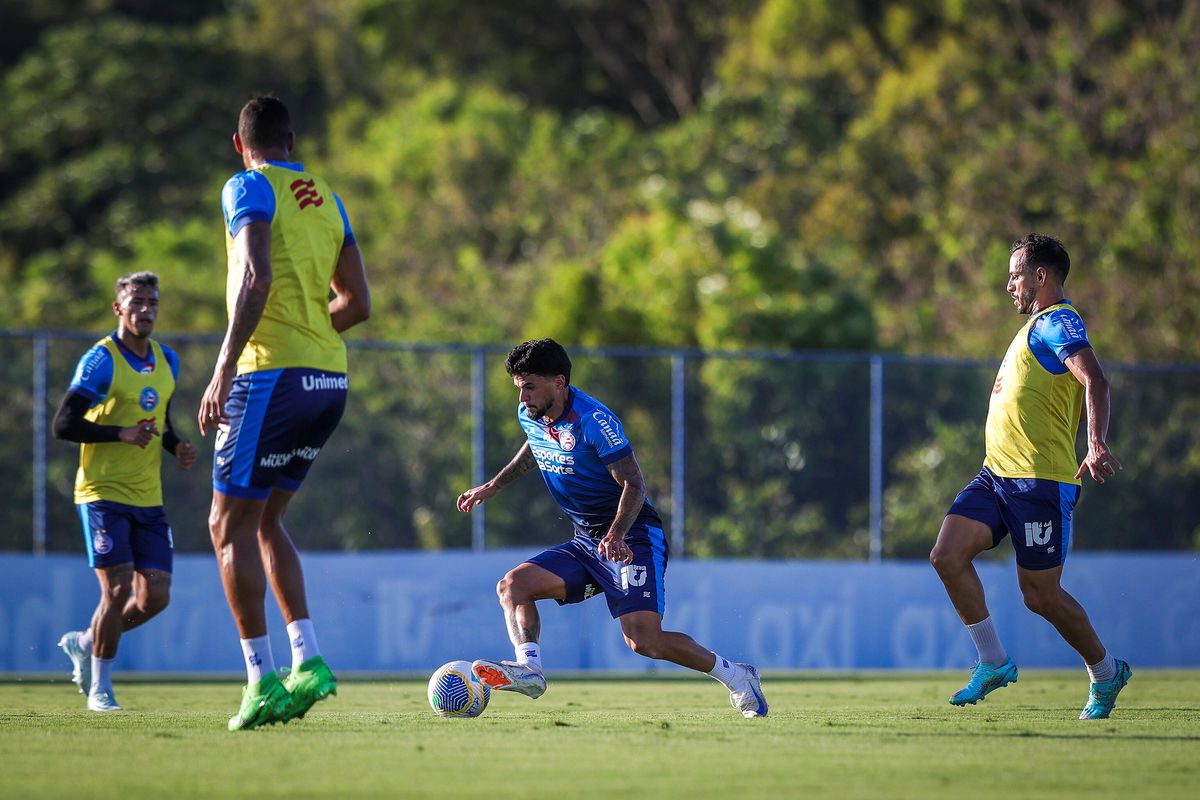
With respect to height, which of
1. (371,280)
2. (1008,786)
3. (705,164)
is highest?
(705,164)

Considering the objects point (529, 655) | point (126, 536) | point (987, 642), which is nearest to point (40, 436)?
point (126, 536)

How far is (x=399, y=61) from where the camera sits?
40438 millimetres

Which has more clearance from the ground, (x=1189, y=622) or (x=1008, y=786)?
(x=1008, y=786)

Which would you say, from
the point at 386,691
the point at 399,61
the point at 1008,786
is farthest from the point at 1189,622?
the point at 399,61

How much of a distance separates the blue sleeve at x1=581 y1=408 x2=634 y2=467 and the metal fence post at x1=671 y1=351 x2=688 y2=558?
8.26 metres

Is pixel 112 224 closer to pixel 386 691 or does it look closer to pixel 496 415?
pixel 496 415

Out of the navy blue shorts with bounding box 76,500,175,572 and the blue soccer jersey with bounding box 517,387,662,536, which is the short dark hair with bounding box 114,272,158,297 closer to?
the navy blue shorts with bounding box 76,500,175,572

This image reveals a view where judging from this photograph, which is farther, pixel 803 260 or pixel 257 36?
pixel 257 36

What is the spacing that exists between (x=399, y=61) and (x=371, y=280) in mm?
9610

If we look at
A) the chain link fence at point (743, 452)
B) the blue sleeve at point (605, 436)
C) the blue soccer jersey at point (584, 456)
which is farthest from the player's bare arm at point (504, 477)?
the chain link fence at point (743, 452)

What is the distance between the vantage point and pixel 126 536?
31.0ft

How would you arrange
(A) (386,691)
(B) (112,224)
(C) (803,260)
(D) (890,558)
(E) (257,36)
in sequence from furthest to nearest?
(E) (257,36)
(B) (112,224)
(C) (803,260)
(D) (890,558)
(A) (386,691)

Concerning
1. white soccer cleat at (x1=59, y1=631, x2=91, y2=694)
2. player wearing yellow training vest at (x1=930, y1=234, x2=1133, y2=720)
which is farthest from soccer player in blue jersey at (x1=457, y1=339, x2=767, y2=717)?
white soccer cleat at (x1=59, y1=631, x2=91, y2=694)

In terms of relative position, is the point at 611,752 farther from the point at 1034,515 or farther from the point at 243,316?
the point at 1034,515
